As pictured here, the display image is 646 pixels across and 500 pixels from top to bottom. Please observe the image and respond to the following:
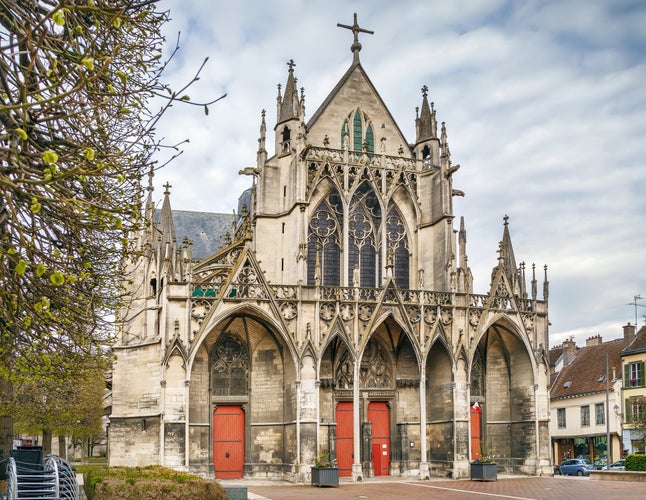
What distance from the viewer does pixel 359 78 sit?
3222 centimetres

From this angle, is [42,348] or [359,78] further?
[359,78]

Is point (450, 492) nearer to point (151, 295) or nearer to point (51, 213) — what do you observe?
point (151, 295)

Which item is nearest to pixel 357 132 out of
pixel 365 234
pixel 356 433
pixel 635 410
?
pixel 365 234

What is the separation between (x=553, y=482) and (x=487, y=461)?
2160 mm

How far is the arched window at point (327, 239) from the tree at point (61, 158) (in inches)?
647

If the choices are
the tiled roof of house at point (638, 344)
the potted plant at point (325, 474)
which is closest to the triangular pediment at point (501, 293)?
the potted plant at point (325, 474)

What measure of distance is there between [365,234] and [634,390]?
1911cm

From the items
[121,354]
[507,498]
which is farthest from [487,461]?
[121,354]

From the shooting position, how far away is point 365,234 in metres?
30.2

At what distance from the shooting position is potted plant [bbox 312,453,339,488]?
77.0ft

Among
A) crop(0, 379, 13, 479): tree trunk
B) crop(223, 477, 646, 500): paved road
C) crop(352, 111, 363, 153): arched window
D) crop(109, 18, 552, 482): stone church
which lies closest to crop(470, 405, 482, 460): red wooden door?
crop(109, 18, 552, 482): stone church

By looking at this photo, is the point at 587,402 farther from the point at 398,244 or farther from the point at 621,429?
the point at 398,244

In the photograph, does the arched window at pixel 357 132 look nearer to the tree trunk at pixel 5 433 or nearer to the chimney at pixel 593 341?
the tree trunk at pixel 5 433

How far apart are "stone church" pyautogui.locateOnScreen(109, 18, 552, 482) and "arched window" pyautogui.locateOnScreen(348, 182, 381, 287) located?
0.20 ft
